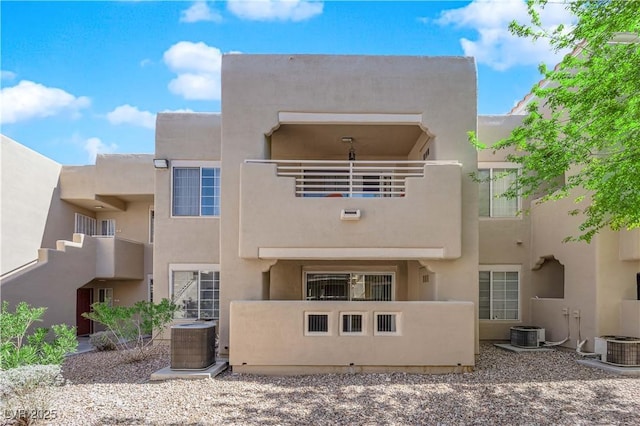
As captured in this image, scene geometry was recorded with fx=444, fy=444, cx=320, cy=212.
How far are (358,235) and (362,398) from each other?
3.90 metres

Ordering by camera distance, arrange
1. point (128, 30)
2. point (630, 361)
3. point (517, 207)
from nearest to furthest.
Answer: point (630, 361), point (128, 30), point (517, 207)

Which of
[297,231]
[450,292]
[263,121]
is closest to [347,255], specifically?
[297,231]

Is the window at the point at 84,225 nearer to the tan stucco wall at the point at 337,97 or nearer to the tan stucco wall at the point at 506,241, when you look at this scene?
the tan stucco wall at the point at 337,97

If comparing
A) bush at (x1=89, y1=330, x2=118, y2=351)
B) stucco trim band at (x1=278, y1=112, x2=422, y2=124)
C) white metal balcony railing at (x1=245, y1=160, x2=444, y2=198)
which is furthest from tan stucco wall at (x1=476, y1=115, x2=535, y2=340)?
bush at (x1=89, y1=330, x2=118, y2=351)

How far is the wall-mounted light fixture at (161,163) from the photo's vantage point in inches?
556

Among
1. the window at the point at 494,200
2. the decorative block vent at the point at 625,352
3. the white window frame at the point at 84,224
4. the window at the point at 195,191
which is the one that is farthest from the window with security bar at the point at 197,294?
the decorative block vent at the point at 625,352

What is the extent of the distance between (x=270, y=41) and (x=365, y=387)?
364 inches

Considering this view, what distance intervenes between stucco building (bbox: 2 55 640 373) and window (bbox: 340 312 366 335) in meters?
0.04

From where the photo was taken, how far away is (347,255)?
1095 centimetres

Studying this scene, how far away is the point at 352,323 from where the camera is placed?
1041 cm

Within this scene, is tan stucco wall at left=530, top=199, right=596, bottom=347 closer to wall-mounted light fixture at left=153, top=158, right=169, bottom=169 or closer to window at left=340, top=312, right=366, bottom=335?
window at left=340, top=312, right=366, bottom=335

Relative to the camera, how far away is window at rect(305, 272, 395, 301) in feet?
48.8

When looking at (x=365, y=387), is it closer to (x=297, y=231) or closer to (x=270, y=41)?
(x=297, y=231)

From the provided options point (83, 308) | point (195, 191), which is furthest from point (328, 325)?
point (83, 308)
